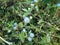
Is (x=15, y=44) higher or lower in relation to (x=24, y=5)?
lower

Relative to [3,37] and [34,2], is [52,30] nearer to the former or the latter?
[34,2]

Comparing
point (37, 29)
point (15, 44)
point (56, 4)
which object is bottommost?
point (15, 44)

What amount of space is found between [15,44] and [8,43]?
0.06 metres

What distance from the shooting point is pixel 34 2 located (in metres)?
1.78

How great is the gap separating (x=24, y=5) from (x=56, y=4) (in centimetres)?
27

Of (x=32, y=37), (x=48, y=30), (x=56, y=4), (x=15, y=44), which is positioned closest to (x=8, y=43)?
(x=15, y=44)

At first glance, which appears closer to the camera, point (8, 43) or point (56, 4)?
point (8, 43)

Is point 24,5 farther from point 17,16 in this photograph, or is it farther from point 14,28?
point 14,28

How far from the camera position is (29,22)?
5.77 ft

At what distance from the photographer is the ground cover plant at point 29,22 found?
1.72 metres

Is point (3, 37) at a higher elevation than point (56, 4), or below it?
below

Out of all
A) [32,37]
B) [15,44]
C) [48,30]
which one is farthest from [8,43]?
[48,30]

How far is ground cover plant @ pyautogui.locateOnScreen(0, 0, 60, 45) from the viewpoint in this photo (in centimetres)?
172

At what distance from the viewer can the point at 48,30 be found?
1756 mm
